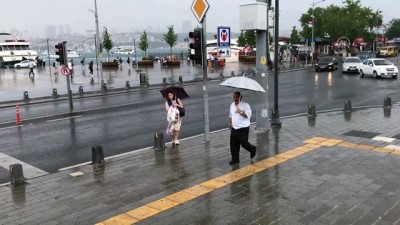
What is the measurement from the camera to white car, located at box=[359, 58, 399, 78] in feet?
109

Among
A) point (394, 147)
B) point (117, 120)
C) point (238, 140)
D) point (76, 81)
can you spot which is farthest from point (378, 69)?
point (238, 140)

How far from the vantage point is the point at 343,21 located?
78250 millimetres

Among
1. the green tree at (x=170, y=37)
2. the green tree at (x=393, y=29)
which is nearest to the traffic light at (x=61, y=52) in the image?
the green tree at (x=170, y=37)

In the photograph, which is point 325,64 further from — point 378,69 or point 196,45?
point 196,45

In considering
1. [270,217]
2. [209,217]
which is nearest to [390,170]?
[270,217]

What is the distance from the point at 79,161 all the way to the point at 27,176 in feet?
4.93

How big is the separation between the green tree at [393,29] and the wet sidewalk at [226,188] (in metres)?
146

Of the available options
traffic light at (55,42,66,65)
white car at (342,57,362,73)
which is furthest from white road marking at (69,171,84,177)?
white car at (342,57,362,73)

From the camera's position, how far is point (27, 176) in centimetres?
903

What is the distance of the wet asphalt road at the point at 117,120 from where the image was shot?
451 inches

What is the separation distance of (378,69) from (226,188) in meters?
30.4

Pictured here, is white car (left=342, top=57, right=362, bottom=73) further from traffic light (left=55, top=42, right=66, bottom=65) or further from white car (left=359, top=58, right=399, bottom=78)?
traffic light (left=55, top=42, right=66, bottom=65)

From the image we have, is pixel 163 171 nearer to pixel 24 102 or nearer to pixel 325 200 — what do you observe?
pixel 325 200

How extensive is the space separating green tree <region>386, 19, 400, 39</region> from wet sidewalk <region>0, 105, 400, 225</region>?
146 meters
